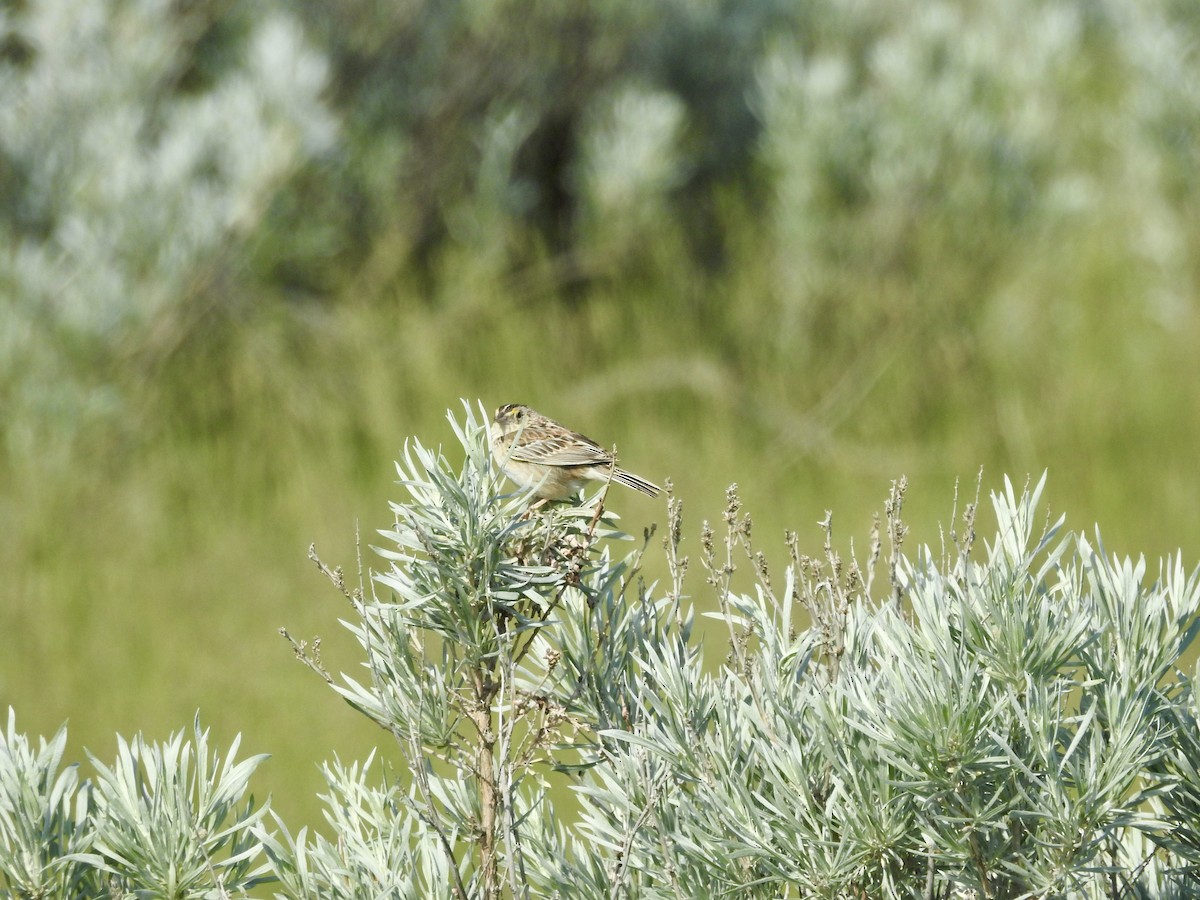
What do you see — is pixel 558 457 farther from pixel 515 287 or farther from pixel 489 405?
pixel 515 287

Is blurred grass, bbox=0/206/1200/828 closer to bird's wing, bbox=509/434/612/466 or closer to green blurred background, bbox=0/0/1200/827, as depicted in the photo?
green blurred background, bbox=0/0/1200/827

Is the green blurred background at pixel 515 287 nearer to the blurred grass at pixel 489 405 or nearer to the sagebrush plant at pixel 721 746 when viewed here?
the blurred grass at pixel 489 405

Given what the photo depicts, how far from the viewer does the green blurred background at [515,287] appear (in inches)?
242

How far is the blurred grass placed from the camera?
554cm

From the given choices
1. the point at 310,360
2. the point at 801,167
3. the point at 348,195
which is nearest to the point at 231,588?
the point at 310,360

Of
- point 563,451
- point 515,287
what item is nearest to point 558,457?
point 563,451

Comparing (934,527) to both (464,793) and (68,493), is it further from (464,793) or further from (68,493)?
(464,793)

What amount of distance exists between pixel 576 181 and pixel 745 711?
759 cm

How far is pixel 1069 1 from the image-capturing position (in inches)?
516

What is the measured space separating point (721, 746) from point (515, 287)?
6.96m

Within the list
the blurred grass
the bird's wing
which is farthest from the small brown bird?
the blurred grass

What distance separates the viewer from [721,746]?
1860mm

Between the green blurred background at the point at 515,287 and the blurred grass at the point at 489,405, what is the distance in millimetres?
25

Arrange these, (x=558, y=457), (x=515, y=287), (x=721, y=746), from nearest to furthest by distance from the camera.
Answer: (x=721, y=746) < (x=558, y=457) < (x=515, y=287)
